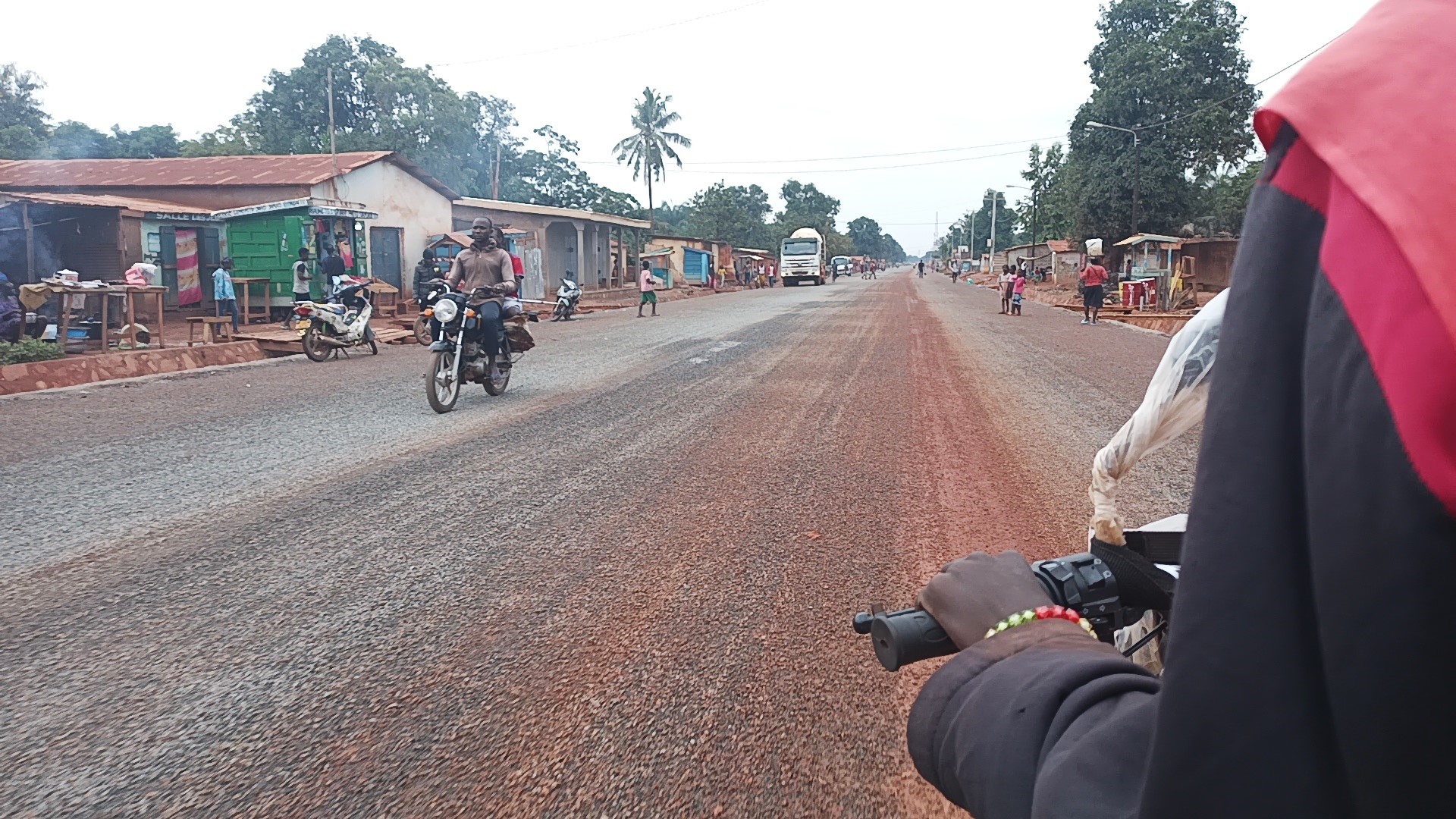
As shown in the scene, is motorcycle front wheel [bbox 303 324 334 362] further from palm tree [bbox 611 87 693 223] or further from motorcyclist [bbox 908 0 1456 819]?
palm tree [bbox 611 87 693 223]

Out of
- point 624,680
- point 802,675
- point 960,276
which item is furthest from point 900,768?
point 960,276

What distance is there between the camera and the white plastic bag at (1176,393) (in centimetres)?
109

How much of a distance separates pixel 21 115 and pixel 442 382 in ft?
121

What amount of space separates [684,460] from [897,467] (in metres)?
1.29

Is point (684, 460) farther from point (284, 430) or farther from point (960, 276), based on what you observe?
point (960, 276)

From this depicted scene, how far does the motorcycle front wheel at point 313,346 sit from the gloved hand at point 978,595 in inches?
496

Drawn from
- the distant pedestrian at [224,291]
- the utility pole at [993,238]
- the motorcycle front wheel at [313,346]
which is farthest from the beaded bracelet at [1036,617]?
the utility pole at [993,238]

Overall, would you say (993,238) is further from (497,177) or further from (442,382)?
(442,382)

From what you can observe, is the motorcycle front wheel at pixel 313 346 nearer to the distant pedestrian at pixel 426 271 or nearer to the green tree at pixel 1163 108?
the distant pedestrian at pixel 426 271

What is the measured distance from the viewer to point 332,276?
17625mm

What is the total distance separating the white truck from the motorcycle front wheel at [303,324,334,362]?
44.6m

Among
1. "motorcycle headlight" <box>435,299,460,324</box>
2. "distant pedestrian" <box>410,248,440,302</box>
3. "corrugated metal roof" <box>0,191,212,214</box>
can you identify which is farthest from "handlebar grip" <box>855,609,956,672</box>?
"distant pedestrian" <box>410,248,440,302</box>

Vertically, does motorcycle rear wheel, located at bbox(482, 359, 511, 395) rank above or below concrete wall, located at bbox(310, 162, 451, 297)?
below

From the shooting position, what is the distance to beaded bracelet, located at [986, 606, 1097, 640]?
1.12m
